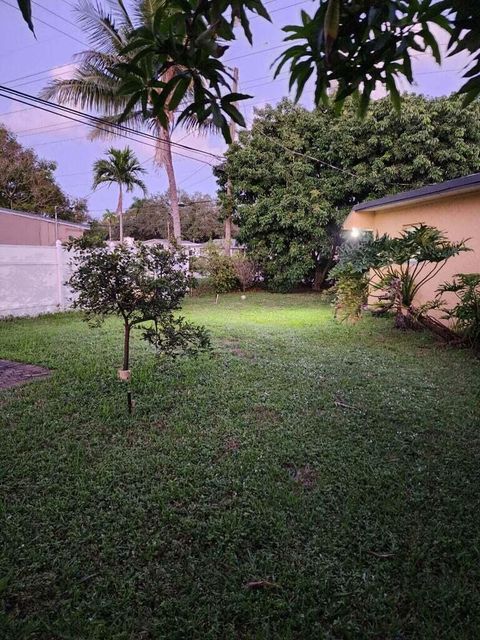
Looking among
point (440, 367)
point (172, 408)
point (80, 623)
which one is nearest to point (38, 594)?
point (80, 623)

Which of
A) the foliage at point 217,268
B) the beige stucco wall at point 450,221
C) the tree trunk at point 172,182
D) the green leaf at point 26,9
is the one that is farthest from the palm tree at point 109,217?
the green leaf at point 26,9

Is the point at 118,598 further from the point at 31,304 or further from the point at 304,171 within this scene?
the point at 304,171

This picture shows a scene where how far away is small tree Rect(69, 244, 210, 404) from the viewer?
4059 mm

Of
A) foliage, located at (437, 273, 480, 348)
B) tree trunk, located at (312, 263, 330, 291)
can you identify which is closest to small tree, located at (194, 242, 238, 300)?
tree trunk, located at (312, 263, 330, 291)

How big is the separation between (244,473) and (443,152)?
12286 mm

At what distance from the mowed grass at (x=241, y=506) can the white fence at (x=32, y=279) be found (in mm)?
4892

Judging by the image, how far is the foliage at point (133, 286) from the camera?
4059 mm

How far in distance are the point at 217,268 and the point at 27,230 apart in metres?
7.12

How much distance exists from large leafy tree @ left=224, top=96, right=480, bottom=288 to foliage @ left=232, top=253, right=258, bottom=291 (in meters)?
0.43

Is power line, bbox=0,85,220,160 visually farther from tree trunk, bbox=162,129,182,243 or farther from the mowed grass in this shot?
the mowed grass

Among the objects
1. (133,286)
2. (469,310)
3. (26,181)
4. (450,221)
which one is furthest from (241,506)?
(26,181)

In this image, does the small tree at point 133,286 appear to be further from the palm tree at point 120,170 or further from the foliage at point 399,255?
the palm tree at point 120,170

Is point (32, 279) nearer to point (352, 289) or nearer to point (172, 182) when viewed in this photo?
point (172, 182)

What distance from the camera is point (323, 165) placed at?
13.8m
